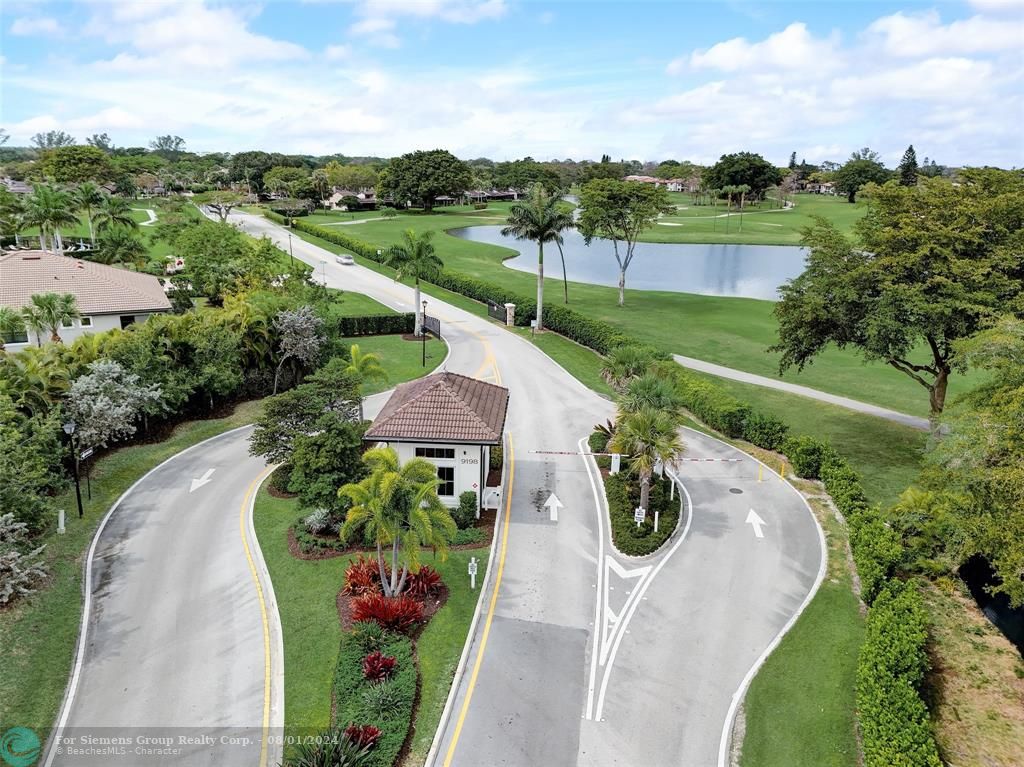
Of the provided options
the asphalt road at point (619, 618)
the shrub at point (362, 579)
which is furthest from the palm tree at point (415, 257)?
the shrub at point (362, 579)

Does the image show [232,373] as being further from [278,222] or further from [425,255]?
[278,222]

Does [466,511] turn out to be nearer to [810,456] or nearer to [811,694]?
[811,694]

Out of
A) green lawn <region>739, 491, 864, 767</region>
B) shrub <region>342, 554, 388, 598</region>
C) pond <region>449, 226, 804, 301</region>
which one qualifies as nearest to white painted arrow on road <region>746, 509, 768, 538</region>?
green lawn <region>739, 491, 864, 767</region>

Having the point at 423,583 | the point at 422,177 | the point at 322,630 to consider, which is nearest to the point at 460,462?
the point at 423,583

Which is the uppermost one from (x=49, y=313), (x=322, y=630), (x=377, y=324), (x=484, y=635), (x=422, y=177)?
(x=422, y=177)

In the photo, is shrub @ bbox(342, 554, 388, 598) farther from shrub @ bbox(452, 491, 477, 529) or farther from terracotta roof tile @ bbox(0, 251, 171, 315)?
terracotta roof tile @ bbox(0, 251, 171, 315)

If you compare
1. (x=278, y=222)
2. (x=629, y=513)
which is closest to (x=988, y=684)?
(x=629, y=513)

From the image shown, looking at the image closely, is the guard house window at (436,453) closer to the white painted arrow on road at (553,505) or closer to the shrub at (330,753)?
the white painted arrow on road at (553,505)
